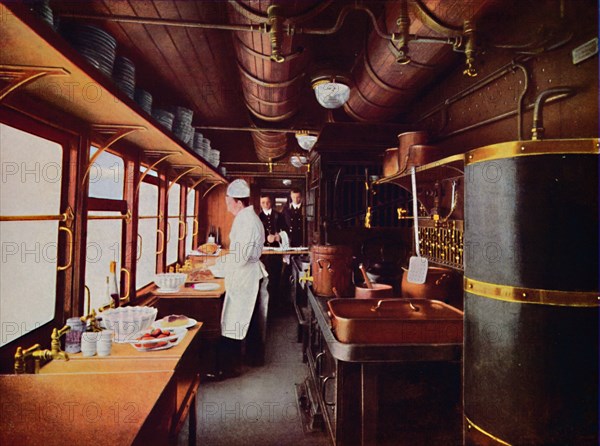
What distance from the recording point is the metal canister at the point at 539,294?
1.27 m

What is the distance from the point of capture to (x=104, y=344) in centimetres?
196

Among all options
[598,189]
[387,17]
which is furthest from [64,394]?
[387,17]

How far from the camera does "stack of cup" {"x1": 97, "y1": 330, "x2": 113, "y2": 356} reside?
1952mm

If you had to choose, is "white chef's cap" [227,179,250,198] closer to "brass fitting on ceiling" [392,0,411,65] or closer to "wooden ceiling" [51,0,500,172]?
"wooden ceiling" [51,0,500,172]

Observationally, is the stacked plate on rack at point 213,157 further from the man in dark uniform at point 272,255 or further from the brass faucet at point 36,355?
the brass faucet at point 36,355

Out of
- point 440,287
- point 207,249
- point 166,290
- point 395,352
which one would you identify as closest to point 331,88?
point 440,287

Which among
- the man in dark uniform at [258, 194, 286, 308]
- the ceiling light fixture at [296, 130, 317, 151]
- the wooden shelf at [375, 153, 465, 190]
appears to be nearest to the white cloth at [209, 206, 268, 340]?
the ceiling light fixture at [296, 130, 317, 151]

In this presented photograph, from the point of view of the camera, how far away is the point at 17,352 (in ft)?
5.40

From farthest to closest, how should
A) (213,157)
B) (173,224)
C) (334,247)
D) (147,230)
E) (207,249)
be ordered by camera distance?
1. (207,249)
2. (173,224)
3. (213,157)
4. (147,230)
5. (334,247)

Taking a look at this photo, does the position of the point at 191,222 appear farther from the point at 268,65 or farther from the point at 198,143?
the point at 268,65

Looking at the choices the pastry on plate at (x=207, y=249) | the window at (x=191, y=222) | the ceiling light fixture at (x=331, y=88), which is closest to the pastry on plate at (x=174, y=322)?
the ceiling light fixture at (x=331, y=88)

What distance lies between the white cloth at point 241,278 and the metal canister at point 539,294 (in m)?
3.05

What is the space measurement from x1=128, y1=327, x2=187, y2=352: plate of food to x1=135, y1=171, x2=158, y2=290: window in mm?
1686

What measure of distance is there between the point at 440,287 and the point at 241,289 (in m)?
2.36
